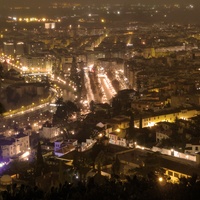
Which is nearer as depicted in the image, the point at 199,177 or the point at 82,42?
the point at 199,177

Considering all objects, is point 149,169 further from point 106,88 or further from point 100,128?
point 106,88

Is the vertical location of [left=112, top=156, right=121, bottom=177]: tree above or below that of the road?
below

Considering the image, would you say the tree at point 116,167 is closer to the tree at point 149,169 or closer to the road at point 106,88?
the tree at point 149,169

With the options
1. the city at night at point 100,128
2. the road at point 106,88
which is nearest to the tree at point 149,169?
the city at night at point 100,128

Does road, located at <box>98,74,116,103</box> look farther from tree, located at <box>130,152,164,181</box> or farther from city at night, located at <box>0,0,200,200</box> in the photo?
tree, located at <box>130,152,164,181</box>

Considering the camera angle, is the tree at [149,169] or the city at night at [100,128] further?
the tree at [149,169]

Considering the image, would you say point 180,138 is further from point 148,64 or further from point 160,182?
point 148,64

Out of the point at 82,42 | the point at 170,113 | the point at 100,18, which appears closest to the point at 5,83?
the point at 170,113

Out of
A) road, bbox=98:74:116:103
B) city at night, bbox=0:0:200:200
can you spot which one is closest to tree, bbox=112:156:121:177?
city at night, bbox=0:0:200:200
